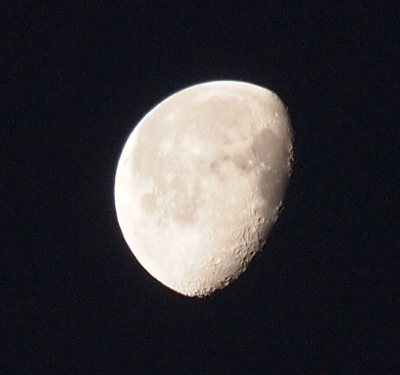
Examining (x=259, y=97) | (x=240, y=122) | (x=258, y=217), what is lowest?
(x=258, y=217)

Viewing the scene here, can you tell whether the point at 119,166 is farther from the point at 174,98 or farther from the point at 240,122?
the point at 240,122

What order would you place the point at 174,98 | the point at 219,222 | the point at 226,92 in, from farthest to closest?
the point at 174,98 → the point at 226,92 → the point at 219,222

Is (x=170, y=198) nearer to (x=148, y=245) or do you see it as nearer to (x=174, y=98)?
(x=148, y=245)

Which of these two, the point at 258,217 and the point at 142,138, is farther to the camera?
the point at 142,138

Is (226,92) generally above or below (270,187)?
above


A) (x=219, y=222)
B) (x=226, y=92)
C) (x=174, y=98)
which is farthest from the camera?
(x=174, y=98)

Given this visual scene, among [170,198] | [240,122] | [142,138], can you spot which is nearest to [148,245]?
[170,198]
